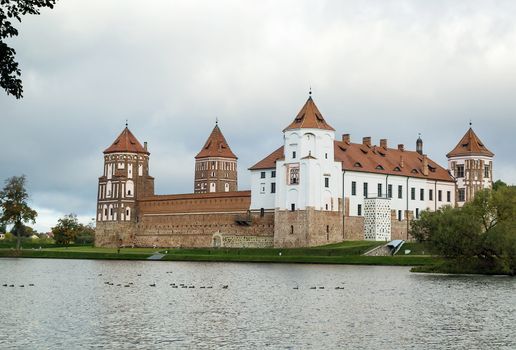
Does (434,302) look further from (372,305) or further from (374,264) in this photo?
(374,264)

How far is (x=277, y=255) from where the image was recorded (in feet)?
234

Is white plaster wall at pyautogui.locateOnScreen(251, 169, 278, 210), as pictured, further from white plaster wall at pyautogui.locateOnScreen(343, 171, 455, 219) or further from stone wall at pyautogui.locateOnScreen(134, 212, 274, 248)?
white plaster wall at pyautogui.locateOnScreen(343, 171, 455, 219)

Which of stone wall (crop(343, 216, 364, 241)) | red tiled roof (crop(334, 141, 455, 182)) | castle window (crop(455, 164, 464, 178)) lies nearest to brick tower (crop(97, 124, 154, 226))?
red tiled roof (crop(334, 141, 455, 182))

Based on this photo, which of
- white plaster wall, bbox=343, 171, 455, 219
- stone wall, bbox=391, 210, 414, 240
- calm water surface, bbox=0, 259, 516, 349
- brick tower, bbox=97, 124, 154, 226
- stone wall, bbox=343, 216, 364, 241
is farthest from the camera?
brick tower, bbox=97, 124, 154, 226

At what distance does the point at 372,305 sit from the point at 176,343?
1102cm

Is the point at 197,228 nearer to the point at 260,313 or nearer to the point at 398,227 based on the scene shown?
the point at 398,227

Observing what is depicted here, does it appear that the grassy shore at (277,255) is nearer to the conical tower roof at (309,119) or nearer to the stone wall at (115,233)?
the conical tower roof at (309,119)

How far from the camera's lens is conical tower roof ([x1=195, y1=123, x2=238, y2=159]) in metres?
118

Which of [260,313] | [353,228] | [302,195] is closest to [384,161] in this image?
[353,228]

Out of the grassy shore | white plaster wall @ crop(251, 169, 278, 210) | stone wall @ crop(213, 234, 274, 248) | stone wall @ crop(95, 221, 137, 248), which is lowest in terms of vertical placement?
the grassy shore

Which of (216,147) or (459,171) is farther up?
(216,147)

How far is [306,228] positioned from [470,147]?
22.3 metres

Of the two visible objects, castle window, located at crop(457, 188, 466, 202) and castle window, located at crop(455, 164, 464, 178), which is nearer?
castle window, located at crop(457, 188, 466, 202)

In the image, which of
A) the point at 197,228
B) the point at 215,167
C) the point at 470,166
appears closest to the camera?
the point at 197,228
